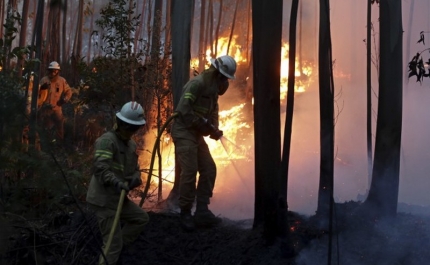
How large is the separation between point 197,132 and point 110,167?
1.68 metres

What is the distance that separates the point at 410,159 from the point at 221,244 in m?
7.30

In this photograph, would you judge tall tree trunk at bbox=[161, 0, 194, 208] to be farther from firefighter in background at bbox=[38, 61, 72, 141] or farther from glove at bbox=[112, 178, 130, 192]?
firefighter in background at bbox=[38, 61, 72, 141]

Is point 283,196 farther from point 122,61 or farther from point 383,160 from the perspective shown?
point 122,61

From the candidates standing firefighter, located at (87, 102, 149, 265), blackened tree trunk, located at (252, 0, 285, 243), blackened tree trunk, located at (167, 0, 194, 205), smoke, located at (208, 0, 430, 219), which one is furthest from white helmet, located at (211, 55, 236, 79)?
smoke, located at (208, 0, 430, 219)

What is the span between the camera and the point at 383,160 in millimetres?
7473

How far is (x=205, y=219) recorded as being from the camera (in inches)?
321

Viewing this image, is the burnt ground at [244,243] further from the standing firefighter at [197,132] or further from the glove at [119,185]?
the glove at [119,185]

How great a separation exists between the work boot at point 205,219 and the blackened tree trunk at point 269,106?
122 cm

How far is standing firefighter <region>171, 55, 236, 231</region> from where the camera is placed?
7.98m

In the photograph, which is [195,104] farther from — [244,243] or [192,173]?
[244,243]

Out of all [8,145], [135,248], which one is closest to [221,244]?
[135,248]

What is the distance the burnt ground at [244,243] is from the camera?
262 inches

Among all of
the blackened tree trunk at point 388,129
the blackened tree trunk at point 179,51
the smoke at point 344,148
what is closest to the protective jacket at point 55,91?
the smoke at point 344,148

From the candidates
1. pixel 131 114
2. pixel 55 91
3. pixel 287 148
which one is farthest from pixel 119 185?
pixel 55 91
